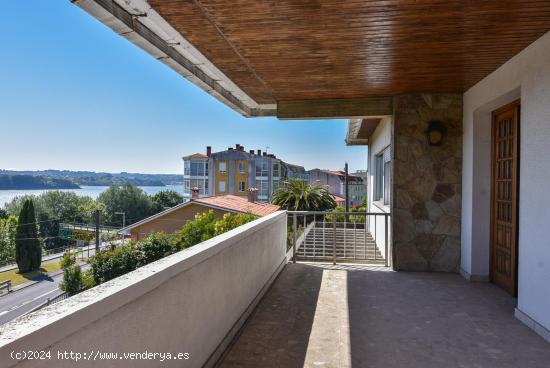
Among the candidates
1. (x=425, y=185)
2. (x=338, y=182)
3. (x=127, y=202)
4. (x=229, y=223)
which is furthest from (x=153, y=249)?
(x=127, y=202)

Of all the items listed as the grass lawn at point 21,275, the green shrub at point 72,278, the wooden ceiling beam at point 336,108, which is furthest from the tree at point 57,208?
the wooden ceiling beam at point 336,108

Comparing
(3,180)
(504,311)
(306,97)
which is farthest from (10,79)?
(504,311)

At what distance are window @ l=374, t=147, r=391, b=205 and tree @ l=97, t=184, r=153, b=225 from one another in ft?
178

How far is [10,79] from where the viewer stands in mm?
47844

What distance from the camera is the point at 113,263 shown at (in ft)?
42.2

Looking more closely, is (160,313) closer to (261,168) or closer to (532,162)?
(532,162)

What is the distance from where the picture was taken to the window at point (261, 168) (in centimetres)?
3892

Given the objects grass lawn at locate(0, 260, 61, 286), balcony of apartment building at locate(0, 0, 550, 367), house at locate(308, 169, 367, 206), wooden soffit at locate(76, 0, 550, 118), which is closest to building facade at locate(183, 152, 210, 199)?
house at locate(308, 169, 367, 206)

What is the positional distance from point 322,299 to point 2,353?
3.37 metres

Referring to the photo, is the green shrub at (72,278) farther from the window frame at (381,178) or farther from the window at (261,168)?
the window at (261,168)

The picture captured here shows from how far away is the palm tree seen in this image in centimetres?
1733

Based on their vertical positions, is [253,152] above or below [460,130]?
above

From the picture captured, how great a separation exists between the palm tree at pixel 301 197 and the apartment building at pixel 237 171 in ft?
66.1

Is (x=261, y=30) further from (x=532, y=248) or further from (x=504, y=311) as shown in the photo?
(x=504, y=311)
